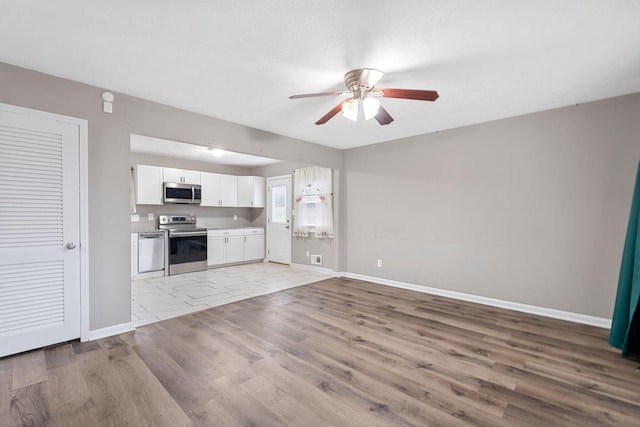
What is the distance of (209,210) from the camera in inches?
271

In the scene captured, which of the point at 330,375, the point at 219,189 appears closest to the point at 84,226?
the point at 330,375

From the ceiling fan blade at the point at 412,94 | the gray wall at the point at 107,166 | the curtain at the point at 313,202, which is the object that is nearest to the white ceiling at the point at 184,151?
the curtain at the point at 313,202

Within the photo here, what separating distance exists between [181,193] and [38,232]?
357 cm

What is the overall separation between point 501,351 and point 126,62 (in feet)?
13.6

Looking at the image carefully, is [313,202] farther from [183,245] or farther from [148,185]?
[148,185]

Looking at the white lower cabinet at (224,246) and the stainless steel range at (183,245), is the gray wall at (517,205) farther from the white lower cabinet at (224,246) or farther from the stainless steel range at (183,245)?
the stainless steel range at (183,245)

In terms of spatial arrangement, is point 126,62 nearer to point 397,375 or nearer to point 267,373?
point 267,373

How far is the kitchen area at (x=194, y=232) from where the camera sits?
464cm

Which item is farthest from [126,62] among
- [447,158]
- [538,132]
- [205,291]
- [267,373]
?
[538,132]

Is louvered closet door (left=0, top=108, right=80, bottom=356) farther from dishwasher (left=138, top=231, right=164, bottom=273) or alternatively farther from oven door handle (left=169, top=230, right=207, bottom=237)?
oven door handle (left=169, top=230, right=207, bottom=237)

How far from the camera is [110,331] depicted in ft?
9.44

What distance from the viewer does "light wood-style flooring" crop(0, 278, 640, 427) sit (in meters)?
1.77

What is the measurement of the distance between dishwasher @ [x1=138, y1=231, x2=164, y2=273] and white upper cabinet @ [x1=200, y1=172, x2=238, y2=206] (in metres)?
1.26

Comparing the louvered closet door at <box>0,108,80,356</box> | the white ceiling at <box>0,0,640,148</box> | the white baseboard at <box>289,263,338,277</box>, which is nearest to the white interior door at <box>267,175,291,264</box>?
the white baseboard at <box>289,263,338,277</box>
